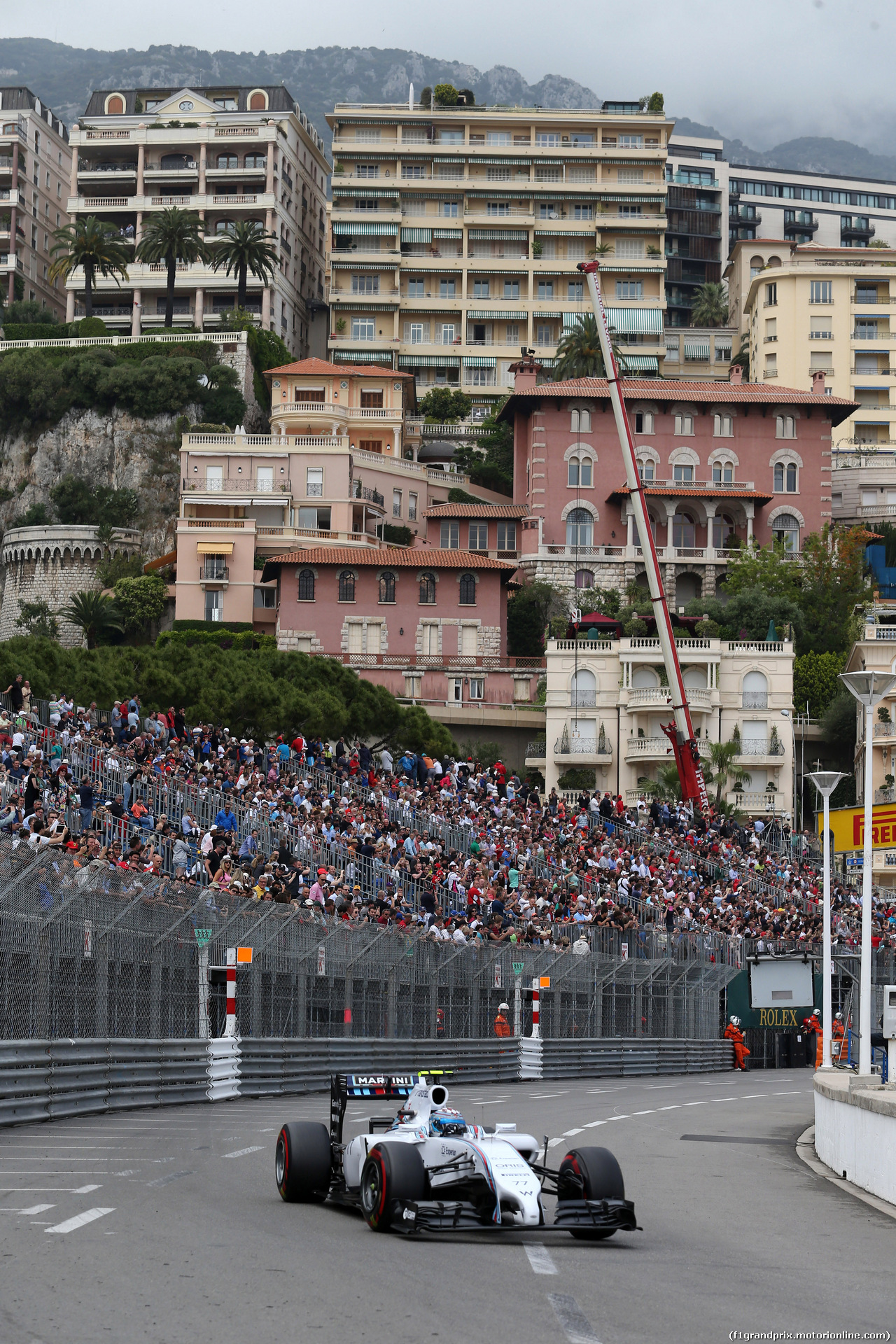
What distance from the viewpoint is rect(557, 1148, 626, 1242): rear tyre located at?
11.1 metres

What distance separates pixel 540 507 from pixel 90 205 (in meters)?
42.7

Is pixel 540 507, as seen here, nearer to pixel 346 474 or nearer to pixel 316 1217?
pixel 346 474

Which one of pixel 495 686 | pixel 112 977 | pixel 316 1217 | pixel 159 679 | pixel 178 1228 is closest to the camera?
pixel 178 1228

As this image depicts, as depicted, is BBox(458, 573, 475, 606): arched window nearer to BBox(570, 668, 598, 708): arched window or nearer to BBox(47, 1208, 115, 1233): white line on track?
BBox(570, 668, 598, 708): arched window

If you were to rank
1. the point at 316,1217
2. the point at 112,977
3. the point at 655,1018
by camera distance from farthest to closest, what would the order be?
1. the point at 655,1018
2. the point at 112,977
3. the point at 316,1217

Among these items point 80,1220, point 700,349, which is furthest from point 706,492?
point 80,1220

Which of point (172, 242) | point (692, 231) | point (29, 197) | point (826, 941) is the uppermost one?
point (692, 231)

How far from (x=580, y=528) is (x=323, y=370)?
17.5 m

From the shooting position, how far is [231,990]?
21453 millimetres

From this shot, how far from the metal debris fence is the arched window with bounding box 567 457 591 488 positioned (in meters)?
60.0

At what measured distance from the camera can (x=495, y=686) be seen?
272 ft

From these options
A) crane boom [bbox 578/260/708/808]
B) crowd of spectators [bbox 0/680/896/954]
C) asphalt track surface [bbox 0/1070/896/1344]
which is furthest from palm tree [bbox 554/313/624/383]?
asphalt track surface [bbox 0/1070/896/1344]

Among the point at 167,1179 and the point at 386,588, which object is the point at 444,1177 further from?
the point at 386,588

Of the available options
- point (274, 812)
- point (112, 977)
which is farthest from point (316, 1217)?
point (274, 812)
